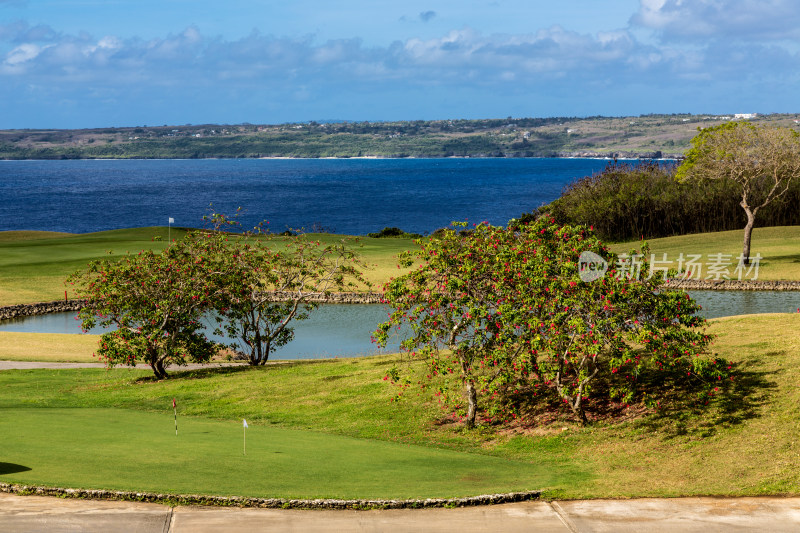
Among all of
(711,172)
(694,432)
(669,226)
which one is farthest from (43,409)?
(669,226)

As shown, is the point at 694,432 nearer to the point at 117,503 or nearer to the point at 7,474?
the point at 117,503

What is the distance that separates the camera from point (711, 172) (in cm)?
5559

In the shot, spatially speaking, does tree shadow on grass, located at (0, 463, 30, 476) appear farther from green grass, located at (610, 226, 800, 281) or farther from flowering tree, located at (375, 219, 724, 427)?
green grass, located at (610, 226, 800, 281)

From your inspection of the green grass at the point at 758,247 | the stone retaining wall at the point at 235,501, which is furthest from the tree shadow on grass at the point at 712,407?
the green grass at the point at 758,247

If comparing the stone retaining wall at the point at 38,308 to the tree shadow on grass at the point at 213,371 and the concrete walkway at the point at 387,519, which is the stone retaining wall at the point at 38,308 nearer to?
the tree shadow on grass at the point at 213,371

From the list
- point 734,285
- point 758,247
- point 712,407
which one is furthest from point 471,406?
point 758,247

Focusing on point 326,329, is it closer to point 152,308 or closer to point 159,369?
point 159,369

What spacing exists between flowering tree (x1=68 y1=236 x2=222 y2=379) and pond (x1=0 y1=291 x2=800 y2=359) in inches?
337

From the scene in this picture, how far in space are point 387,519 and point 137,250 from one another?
197 feet

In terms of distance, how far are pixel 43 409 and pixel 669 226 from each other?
7684 centimetres

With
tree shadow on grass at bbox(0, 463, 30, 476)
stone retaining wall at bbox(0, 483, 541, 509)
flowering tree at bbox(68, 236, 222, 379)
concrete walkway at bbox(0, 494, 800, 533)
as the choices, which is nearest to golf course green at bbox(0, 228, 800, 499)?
tree shadow on grass at bbox(0, 463, 30, 476)

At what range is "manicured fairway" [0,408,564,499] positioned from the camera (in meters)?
14.9

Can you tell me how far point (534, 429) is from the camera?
21953mm

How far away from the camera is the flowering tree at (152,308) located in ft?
102
